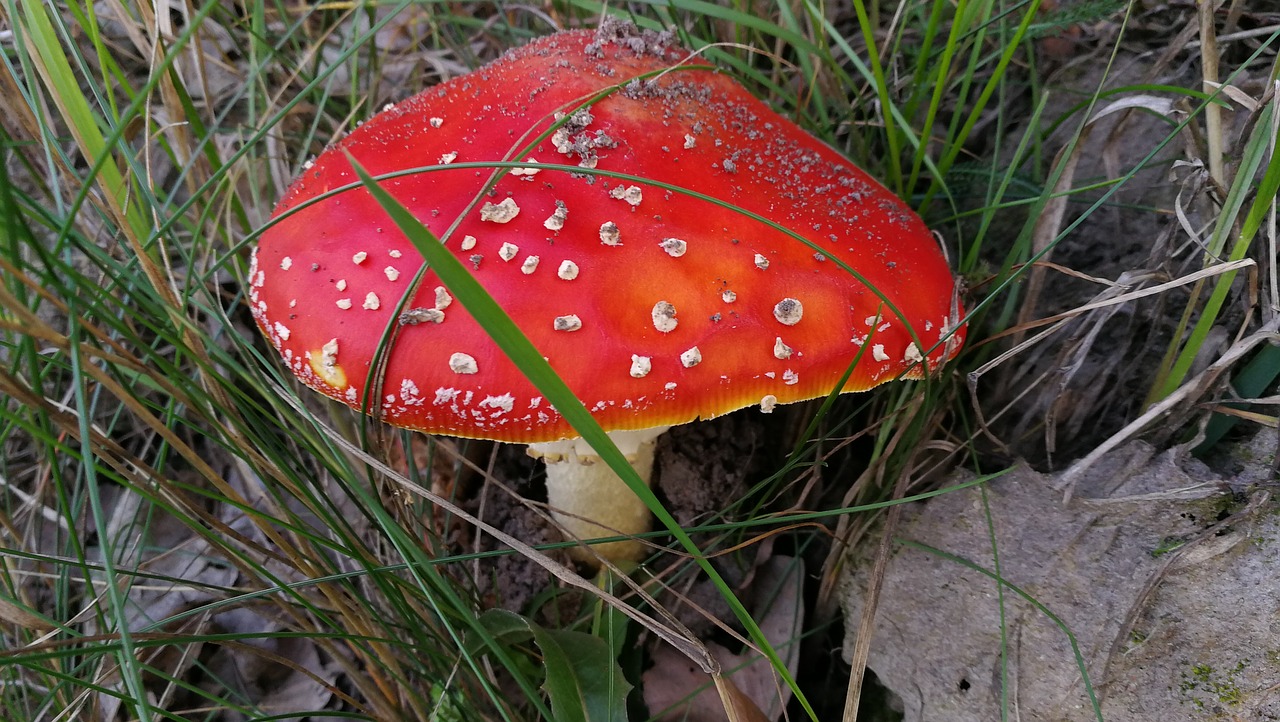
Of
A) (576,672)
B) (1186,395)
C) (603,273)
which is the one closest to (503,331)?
(603,273)

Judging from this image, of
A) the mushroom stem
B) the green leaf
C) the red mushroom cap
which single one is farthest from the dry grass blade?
the green leaf

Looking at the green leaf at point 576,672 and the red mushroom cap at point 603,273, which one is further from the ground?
the red mushroom cap at point 603,273

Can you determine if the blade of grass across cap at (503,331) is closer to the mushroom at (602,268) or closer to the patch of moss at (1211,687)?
the mushroom at (602,268)

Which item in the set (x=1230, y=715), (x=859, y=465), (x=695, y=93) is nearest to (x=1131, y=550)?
(x=1230, y=715)

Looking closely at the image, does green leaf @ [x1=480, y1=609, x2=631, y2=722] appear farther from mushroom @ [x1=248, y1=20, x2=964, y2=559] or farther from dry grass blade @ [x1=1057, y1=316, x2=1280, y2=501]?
dry grass blade @ [x1=1057, y1=316, x2=1280, y2=501]

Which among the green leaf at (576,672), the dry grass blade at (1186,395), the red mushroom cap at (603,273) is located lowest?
the green leaf at (576,672)

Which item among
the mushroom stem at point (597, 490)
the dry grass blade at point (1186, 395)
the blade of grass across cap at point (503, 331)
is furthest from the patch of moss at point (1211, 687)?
the mushroom stem at point (597, 490)

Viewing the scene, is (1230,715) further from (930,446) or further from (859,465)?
(859,465)
